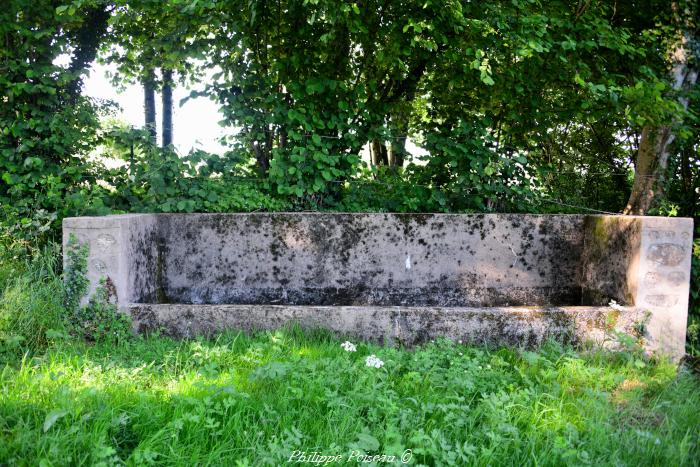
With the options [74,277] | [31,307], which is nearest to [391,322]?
[74,277]

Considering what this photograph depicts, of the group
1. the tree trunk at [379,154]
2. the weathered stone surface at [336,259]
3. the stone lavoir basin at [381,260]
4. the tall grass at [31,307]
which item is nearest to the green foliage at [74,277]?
the tall grass at [31,307]

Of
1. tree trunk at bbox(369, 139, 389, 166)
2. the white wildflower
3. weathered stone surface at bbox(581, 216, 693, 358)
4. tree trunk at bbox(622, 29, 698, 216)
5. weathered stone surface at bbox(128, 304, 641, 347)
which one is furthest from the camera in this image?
tree trunk at bbox(369, 139, 389, 166)

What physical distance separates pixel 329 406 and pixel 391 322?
1050 mm

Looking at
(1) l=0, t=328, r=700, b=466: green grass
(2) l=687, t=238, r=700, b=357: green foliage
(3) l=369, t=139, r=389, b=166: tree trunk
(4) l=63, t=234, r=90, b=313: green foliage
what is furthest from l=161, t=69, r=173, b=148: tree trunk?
(2) l=687, t=238, r=700, b=357: green foliage

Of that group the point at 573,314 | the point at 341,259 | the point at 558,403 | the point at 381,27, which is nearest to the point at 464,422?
the point at 558,403

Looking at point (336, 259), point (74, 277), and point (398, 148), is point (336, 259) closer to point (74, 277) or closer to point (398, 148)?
point (398, 148)

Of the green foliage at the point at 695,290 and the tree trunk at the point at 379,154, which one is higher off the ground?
the tree trunk at the point at 379,154

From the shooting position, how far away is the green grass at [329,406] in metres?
1.97

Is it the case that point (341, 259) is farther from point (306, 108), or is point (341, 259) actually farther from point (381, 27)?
point (381, 27)

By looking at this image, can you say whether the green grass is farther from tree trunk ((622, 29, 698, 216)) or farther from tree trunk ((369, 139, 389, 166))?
tree trunk ((369, 139, 389, 166))

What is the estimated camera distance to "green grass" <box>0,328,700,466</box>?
1.97 meters

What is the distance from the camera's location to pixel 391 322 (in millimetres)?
3242

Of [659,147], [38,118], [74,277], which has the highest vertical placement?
[38,118]

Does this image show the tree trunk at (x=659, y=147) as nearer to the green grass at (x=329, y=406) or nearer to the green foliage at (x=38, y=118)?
the green grass at (x=329, y=406)
